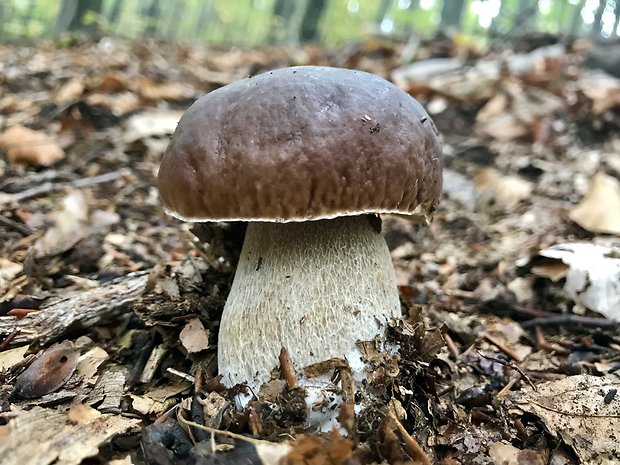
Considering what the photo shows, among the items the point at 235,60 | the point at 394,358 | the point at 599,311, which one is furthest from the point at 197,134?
the point at 235,60

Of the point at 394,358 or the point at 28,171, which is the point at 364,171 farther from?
the point at 28,171

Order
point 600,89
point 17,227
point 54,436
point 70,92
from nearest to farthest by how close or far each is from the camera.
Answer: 1. point 54,436
2. point 17,227
3. point 70,92
4. point 600,89

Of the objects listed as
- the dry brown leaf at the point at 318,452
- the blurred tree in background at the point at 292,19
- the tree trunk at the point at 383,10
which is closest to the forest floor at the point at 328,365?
the dry brown leaf at the point at 318,452

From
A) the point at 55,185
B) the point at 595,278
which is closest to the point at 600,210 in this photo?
the point at 595,278

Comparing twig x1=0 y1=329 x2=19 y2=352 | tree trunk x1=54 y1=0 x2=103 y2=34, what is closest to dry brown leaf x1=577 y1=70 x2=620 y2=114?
twig x1=0 y1=329 x2=19 y2=352

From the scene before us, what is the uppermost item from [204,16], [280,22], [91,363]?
[91,363]

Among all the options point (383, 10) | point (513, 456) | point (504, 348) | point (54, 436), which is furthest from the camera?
point (383, 10)

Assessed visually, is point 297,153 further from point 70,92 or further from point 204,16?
point 204,16
